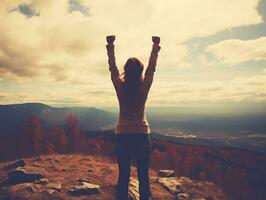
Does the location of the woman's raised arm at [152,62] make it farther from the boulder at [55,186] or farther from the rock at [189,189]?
the rock at [189,189]

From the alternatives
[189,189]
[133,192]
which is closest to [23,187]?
[133,192]

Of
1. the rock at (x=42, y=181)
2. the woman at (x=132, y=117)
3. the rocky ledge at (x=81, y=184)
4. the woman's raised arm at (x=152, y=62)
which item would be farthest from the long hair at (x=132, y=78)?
the rock at (x=42, y=181)

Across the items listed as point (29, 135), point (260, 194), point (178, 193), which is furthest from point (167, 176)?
point (29, 135)

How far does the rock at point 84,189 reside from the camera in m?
8.05

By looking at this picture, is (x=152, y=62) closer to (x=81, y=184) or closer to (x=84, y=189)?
(x=84, y=189)

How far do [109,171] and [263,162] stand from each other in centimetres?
3460

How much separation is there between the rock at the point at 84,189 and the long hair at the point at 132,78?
469cm

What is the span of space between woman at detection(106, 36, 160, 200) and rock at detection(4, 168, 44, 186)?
544 cm

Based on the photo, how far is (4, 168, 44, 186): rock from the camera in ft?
29.2

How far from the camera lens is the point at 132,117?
4.23m

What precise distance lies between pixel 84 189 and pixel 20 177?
7.33 ft

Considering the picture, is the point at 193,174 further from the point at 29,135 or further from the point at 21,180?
the point at 29,135

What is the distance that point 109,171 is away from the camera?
36.2 feet

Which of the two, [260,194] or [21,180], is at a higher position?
[21,180]
